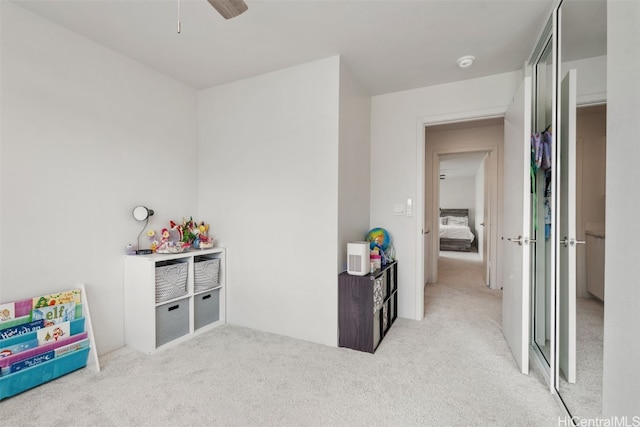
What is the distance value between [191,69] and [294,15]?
1236 millimetres

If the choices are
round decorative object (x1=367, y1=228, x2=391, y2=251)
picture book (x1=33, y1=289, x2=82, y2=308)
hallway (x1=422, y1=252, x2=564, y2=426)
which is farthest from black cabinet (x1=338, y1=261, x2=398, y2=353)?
picture book (x1=33, y1=289, x2=82, y2=308)

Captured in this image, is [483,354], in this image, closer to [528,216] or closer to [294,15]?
[528,216]

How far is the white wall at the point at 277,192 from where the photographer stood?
7.88 feet

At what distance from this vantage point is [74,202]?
6.77ft

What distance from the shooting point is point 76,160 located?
6.80 ft

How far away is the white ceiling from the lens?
179 centimetres

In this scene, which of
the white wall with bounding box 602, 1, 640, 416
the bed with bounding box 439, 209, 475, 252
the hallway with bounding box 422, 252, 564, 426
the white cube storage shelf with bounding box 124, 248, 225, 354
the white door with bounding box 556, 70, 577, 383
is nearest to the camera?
the white wall with bounding box 602, 1, 640, 416

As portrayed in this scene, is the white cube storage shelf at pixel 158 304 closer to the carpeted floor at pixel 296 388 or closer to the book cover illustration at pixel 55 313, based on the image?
the carpeted floor at pixel 296 388

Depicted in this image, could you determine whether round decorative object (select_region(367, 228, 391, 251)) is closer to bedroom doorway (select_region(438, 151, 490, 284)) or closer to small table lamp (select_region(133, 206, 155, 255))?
small table lamp (select_region(133, 206, 155, 255))

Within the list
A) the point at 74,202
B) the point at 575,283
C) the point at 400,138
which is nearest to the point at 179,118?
the point at 74,202

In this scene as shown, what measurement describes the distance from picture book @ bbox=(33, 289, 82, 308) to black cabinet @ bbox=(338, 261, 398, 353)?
76.2 inches

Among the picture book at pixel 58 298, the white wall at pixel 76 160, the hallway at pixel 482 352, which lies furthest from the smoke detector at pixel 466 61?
the picture book at pixel 58 298

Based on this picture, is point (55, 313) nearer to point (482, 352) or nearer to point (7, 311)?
point (7, 311)

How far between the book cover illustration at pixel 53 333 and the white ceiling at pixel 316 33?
81.4 inches
